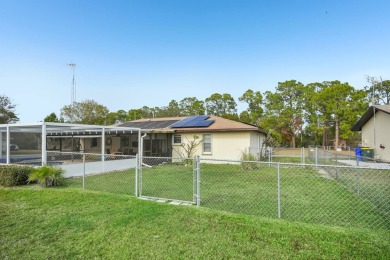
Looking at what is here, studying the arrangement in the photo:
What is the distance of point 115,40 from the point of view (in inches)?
629

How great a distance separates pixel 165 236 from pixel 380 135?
20.7 meters

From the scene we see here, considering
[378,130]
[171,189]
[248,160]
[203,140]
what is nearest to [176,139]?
[203,140]

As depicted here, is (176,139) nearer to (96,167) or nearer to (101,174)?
(96,167)

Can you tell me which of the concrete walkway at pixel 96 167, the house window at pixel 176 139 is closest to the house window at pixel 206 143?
the house window at pixel 176 139

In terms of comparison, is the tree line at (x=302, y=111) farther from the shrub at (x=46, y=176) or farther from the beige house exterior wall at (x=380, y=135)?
the shrub at (x=46, y=176)

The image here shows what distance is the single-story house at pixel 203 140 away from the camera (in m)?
16.5

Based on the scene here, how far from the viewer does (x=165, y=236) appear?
13.6 feet

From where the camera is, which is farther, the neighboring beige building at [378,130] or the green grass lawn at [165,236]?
the neighboring beige building at [378,130]

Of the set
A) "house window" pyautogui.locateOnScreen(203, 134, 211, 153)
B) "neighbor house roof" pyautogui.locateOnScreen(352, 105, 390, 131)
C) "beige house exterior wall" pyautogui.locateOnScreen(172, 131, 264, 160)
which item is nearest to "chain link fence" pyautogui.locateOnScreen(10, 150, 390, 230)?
"beige house exterior wall" pyautogui.locateOnScreen(172, 131, 264, 160)

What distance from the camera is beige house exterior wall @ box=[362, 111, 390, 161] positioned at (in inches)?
690

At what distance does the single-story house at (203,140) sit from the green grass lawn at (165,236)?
11.0 metres

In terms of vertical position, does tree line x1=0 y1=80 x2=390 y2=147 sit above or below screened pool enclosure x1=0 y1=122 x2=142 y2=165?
above

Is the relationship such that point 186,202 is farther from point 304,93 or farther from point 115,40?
point 304,93

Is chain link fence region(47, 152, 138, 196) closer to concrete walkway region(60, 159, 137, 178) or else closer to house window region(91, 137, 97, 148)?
concrete walkway region(60, 159, 137, 178)
